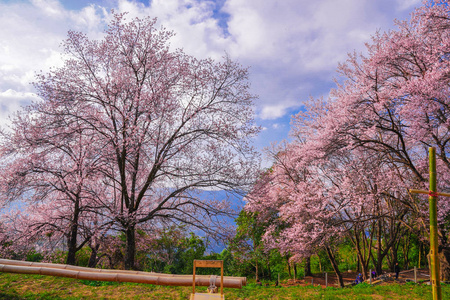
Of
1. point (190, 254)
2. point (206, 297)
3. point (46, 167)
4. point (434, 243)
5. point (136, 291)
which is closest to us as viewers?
point (434, 243)

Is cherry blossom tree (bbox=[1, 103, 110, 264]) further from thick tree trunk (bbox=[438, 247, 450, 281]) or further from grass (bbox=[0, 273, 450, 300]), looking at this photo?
thick tree trunk (bbox=[438, 247, 450, 281])

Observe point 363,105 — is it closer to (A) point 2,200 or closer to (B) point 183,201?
(B) point 183,201

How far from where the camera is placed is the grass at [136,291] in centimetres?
778

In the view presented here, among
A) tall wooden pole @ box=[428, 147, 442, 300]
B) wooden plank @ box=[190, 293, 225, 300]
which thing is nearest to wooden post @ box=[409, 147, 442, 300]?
tall wooden pole @ box=[428, 147, 442, 300]

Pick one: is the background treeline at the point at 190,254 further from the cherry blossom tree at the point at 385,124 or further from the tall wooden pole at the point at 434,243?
Answer: the tall wooden pole at the point at 434,243

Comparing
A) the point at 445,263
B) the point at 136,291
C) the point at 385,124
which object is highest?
the point at 385,124

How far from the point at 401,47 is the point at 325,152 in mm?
4717

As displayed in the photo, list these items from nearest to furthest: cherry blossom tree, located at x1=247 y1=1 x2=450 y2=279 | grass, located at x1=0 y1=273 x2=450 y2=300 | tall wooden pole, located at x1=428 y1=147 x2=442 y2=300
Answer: tall wooden pole, located at x1=428 y1=147 x2=442 y2=300
grass, located at x1=0 y1=273 x2=450 y2=300
cherry blossom tree, located at x1=247 y1=1 x2=450 y2=279

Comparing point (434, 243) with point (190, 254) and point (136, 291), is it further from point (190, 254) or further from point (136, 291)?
point (190, 254)

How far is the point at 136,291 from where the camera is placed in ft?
26.9

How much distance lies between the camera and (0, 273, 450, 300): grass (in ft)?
25.5

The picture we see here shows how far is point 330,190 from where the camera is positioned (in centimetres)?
1289

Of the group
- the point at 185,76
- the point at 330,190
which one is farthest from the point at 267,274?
the point at 185,76

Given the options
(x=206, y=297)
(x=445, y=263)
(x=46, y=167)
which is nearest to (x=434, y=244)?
(x=206, y=297)
